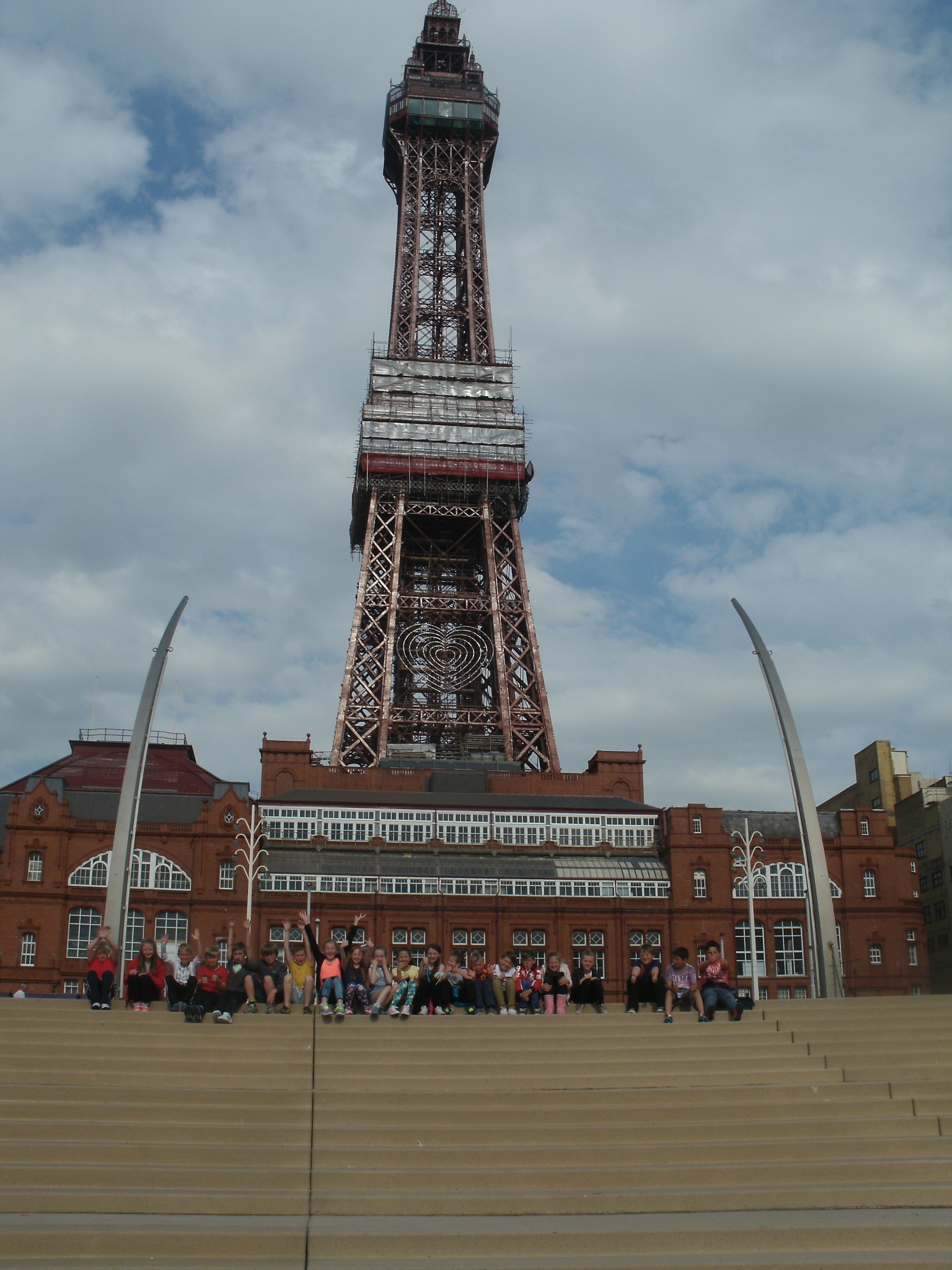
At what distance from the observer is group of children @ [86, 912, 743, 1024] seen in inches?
726

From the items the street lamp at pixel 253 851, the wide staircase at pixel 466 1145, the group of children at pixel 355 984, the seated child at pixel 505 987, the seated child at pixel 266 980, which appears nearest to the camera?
the wide staircase at pixel 466 1145

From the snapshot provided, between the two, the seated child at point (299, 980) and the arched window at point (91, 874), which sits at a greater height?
the arched window at point (91, 874)

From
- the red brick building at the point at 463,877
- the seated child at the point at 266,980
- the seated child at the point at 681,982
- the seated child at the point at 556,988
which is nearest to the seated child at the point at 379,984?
the seated child at the point at 266,980

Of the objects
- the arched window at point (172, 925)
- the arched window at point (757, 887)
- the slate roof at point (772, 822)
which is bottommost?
the arched window at point (172, 925)

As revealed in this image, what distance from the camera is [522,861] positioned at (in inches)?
2510

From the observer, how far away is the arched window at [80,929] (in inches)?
2338

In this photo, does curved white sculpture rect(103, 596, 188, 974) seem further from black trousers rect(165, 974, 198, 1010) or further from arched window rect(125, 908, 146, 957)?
arched window rect(125, 908, 146, 957)

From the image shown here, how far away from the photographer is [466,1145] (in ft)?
44.0

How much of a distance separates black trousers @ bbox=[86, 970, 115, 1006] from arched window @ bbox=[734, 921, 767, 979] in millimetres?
47315

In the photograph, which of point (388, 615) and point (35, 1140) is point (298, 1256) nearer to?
point (35, 1140)

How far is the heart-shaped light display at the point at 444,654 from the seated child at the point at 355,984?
191 ft

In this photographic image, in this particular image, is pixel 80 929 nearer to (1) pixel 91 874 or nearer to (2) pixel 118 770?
(1) pixel 91 874

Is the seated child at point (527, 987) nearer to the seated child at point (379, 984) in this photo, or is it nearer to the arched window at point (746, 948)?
the seated child at point (379, 984)

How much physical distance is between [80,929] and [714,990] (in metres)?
47.1
